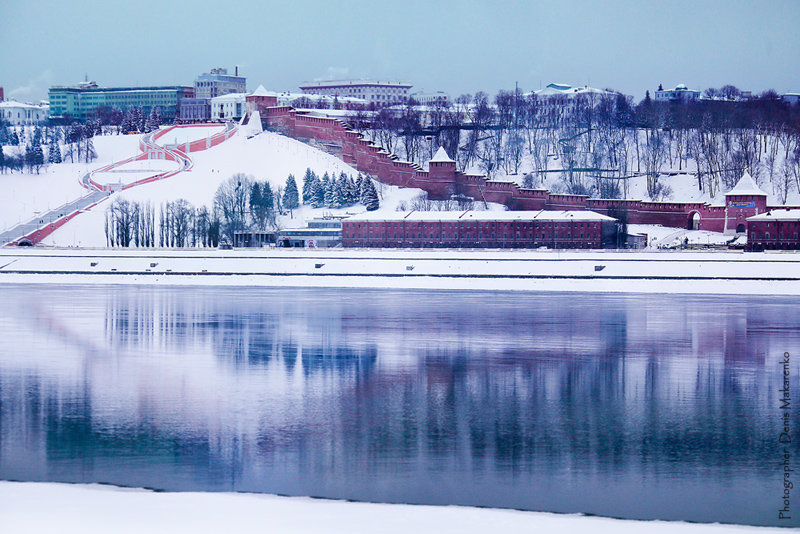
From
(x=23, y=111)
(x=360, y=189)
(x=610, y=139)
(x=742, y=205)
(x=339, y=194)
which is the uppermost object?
(x=23, y=111)

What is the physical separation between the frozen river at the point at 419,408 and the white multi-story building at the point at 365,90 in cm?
10480

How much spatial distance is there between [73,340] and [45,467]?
10.9 meters

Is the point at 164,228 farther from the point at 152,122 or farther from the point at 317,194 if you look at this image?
the point at 152,122

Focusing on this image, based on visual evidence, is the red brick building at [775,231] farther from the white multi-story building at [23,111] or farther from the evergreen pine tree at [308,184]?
the white multi-story building at [23,111]

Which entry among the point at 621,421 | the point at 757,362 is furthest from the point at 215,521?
the point at 757,362

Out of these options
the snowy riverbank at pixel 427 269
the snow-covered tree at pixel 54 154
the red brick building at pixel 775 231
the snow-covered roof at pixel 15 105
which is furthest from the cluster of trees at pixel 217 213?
the snow-covered roof at pixel 15 105

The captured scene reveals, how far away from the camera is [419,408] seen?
14.0 m

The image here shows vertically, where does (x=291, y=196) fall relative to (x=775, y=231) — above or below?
above

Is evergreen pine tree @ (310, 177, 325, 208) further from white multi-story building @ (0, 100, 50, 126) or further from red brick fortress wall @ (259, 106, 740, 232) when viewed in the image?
white multi-story building @ (0, 100, 50, 126)

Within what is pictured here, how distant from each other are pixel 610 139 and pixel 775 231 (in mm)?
26279

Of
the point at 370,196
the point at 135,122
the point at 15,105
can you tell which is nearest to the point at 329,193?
the point at 370,196

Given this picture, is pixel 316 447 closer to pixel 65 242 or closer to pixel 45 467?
pixel 45 467

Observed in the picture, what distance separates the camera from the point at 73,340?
21.6 meters

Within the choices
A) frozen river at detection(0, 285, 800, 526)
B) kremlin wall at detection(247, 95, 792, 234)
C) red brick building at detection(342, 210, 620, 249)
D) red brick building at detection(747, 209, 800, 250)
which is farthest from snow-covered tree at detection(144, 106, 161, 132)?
frozen river at detection(0, 285, 800, 526)
